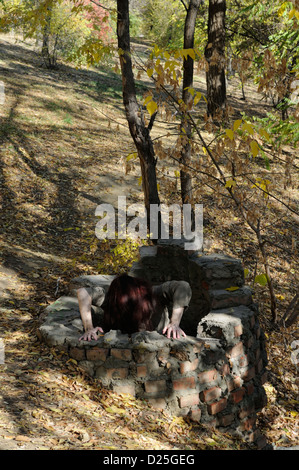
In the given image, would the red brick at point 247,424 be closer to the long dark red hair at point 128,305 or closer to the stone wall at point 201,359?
the stone wall at point 201,359

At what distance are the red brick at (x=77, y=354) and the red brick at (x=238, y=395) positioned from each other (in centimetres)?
150

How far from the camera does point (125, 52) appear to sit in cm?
589

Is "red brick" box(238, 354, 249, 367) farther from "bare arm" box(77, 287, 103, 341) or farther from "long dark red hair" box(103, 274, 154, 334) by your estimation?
"bare arm" box(77, 287, 103, 341)

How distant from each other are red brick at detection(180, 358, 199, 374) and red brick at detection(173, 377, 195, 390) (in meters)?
0.07

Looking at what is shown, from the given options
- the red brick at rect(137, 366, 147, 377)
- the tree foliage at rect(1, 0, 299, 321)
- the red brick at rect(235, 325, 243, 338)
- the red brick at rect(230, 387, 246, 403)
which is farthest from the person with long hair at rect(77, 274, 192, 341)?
the tree foliage at rect(1, 0, 299, 321)

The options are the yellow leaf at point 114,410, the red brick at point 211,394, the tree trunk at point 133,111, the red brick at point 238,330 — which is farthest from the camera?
the tree trunk at point 133,111

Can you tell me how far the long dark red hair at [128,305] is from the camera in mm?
4246

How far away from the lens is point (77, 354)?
407 centimetres

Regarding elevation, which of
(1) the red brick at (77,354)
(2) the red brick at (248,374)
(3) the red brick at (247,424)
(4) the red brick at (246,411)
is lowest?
(3) the red brick at (247,424)

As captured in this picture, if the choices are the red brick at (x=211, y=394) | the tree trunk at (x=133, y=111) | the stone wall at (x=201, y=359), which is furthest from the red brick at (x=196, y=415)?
the tree trunk at (x=133, y=111)

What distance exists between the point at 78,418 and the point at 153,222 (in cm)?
406

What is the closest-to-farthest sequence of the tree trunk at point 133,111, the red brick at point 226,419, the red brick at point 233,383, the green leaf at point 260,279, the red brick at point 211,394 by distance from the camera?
the red brick at point 211,394, the red brick at point 226,419, the red brick at point 233,383, the tree trunk at point 133,111, the green leaf at point 260,279

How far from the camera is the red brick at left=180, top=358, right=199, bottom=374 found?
3967mm
